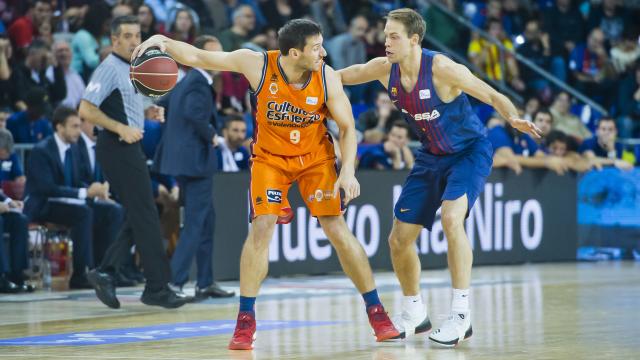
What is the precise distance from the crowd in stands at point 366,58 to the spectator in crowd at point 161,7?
0.03 metres

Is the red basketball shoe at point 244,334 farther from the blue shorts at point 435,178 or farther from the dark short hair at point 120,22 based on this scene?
the dark short hair at point 120,22

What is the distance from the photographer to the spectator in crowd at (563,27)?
23734 millimetres

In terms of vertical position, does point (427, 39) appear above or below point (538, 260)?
above

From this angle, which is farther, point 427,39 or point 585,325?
point 427,39

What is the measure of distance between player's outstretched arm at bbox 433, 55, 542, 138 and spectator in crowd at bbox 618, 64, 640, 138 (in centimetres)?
1391

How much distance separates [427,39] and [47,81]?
7950mm

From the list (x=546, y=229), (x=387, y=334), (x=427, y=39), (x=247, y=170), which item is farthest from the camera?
(x=427, y=39)

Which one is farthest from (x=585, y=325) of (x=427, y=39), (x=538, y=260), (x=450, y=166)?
(x=427, y=39)

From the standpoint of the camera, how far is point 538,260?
16969mm

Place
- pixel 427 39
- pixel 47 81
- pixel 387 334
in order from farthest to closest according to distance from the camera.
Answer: pixel 427 39
pixel 47 81
pixel 387 334

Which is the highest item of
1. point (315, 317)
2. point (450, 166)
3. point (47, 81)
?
point (47, 81)

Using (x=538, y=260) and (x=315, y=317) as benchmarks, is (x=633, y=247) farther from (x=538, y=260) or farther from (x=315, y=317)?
(x=315, y=317)

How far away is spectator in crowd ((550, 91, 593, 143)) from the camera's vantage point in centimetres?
2012

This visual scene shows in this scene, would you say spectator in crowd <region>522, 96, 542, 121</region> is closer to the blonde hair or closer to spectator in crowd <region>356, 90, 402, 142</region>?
spectator in crowd <region>356, 90, 402, 142</region>
